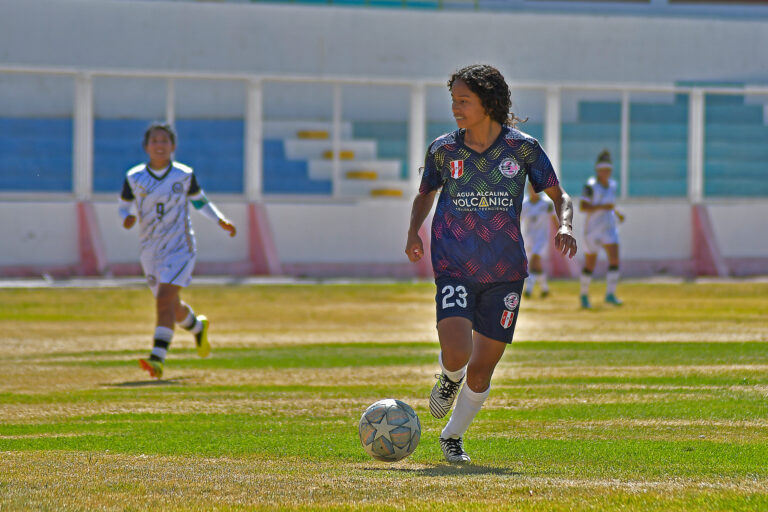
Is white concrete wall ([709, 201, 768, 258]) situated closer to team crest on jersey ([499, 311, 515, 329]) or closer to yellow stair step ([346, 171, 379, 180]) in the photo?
yellow stair step ([346, 171, 379, 180])

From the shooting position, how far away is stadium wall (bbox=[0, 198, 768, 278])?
2734 centimetres

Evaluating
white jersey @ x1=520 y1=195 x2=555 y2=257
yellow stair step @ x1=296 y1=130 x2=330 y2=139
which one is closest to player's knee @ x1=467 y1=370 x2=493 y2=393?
white jersey @ x1=520 y1=195 x2=555 y2=257

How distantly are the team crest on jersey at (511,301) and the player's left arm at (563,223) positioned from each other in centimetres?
37

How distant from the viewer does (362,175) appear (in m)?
29.6

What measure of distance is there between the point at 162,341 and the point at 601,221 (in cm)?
1117

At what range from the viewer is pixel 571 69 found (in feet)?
131

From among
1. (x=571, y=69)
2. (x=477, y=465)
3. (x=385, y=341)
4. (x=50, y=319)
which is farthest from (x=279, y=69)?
(x=477, y=465)

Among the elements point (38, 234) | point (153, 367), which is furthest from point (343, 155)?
point (153, 367)

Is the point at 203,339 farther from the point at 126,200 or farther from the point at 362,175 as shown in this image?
the point at 362,175

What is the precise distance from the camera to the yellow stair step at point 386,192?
29609 mm

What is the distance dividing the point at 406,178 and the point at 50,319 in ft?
37.1

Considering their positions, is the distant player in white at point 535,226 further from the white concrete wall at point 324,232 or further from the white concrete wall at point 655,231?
the white concrete wall at point 655,231

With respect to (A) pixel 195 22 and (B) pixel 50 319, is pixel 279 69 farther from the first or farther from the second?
(B) pixel 50 319

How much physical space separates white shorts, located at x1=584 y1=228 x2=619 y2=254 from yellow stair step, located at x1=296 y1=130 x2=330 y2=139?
29.3 ft
